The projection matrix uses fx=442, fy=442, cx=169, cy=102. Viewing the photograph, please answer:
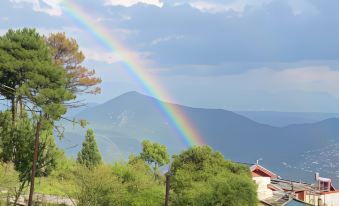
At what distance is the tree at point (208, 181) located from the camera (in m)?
26.9

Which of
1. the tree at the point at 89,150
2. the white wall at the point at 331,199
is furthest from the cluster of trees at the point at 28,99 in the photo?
the white wall at the point at 331,199

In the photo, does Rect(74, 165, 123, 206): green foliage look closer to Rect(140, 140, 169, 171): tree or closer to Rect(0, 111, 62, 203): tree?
Rect(0, 111, 62, 203): tree

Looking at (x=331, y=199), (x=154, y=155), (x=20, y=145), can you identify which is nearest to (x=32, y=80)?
(x=20, y=145)

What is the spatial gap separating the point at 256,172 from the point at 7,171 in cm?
2773

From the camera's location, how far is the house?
39.9 m

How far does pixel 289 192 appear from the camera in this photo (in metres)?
47.8

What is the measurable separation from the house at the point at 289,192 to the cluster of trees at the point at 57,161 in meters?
8.87

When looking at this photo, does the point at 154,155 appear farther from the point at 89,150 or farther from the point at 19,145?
the point at 19,145

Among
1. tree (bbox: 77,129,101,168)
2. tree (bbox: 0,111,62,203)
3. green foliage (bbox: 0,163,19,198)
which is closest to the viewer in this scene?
green foliage (bbox: 0,163,19,198)

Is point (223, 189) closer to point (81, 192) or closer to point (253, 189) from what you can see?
point (253, 189)

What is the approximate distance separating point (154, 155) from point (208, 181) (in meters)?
16.8

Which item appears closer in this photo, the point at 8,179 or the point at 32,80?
the point at 8,179

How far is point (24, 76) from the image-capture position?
3033 cm

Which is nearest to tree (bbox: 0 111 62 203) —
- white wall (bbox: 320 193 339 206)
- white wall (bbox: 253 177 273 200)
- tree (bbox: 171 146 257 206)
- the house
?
tree (bbox: 171 146 257 206)
